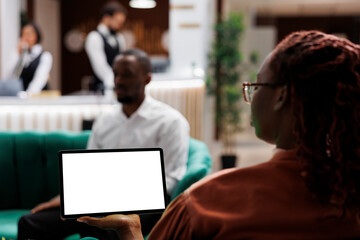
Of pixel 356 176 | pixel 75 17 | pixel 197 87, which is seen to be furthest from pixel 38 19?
pixel 356 176

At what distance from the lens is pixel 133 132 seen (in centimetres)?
308

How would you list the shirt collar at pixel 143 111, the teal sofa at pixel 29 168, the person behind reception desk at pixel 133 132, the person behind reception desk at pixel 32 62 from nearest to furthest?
1. the person behind reception desk at pixel 133 132
2. the shirt collar at pixel 143 111
3. the teal sofa at pixel 29 168
4. the person behind reception desk at pixel 32 62

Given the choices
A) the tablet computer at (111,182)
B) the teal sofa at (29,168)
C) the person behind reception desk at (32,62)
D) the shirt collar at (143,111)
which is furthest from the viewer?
the person behind reception desk at (32,62)

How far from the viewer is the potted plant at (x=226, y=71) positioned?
7.56m

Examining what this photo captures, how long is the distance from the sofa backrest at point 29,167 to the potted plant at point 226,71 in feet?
13.9

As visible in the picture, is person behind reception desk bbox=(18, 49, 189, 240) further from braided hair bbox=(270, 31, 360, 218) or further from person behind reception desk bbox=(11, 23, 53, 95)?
person behind reception desk bbox=(11, 23, 53, 95)

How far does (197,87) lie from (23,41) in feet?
7.35

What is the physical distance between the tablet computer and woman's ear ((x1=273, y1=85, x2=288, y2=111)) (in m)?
0.60

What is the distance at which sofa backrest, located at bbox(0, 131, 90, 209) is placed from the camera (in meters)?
3.47

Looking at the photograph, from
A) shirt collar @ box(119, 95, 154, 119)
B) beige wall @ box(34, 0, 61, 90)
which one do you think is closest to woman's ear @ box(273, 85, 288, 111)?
shirt collar @ box(119, 95, 154, 119)

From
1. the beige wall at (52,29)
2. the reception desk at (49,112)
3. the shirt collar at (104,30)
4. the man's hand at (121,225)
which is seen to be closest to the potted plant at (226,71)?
the shirt collar at (104,30)

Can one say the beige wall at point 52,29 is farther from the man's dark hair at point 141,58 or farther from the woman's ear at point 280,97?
the woman's ear at point 280,97

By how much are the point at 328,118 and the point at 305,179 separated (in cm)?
12

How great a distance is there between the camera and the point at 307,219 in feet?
3.34
